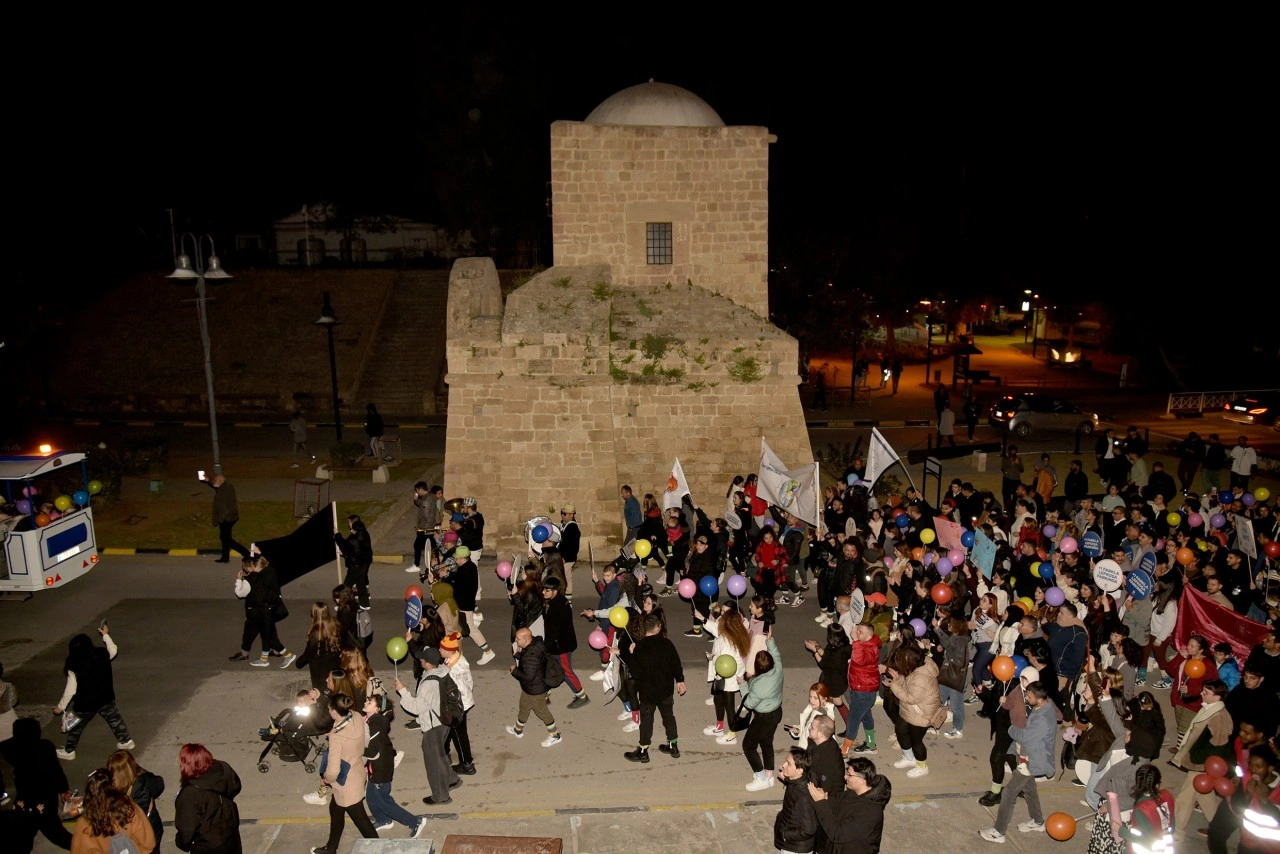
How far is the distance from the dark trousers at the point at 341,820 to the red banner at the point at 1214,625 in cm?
851

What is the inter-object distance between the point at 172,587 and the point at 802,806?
38.9 ft

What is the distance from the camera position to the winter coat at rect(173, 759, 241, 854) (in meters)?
6.36

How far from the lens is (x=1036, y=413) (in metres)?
25.7

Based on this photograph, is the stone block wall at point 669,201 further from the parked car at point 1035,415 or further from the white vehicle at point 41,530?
the parked car at point 1035,415

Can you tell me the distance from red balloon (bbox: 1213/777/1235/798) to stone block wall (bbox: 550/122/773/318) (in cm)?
1260

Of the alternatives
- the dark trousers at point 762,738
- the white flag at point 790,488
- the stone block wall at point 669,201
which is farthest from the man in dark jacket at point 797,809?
the stone block wall at point 669,201

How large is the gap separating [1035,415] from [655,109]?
14809 millimetres

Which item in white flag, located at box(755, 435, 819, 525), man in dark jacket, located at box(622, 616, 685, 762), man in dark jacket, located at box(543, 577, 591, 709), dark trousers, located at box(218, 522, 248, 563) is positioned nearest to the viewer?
man in dark jacket, located at box(622, 616, 685, 762)

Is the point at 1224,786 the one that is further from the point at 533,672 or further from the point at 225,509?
the point at 225,509

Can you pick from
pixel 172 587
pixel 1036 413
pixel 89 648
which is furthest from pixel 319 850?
pixel 1036 413

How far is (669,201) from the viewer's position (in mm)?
18156

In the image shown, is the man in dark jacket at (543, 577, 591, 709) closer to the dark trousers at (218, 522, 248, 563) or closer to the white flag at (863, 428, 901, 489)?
the white flag at (863, 428, 901, 489)

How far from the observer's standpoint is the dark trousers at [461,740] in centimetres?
862

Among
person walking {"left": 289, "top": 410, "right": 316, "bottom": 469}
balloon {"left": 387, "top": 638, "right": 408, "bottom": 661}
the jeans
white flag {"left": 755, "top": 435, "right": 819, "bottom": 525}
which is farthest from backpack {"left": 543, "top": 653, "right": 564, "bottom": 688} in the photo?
person walking {"left": 289, "top": 410, "right": 316, "bottom": 469}
